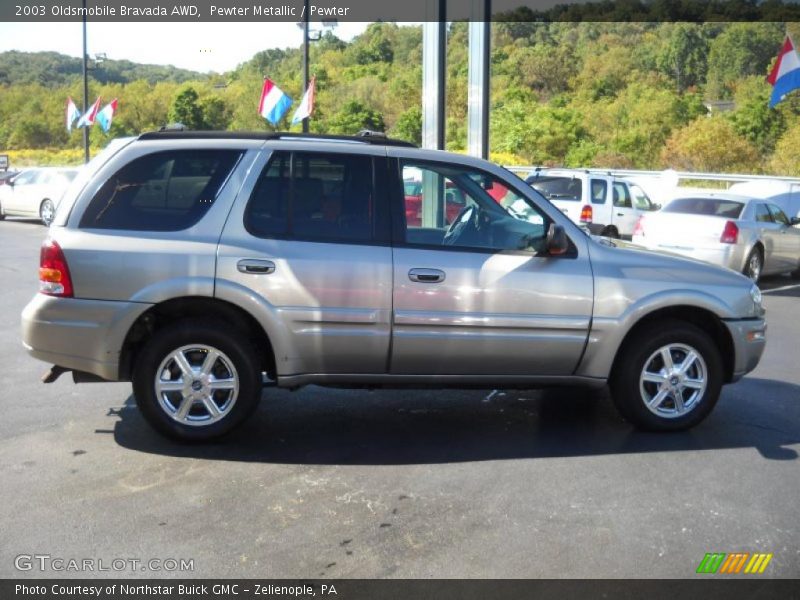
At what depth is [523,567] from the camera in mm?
4113

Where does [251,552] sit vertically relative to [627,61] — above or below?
below

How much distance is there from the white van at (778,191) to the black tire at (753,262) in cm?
1007

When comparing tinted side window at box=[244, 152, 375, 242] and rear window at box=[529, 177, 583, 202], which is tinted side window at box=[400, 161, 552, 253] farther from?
rear window at box=[529, 177, 583, 202]

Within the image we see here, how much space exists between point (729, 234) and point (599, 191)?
478 centimetres

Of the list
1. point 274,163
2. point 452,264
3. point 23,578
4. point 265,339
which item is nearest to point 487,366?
point 452,264

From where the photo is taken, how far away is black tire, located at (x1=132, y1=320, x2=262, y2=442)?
5.66 m

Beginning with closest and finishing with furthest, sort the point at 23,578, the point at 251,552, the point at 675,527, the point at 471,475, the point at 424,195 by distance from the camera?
the point at 23,578 → the point at 251,552 → the point at 675,527 → the point at 471,475 → the point at 424,195

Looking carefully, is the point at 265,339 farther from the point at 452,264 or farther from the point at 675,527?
the point at 675,527

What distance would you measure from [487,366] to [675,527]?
1.70 metres

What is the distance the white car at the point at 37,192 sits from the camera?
2355 cm

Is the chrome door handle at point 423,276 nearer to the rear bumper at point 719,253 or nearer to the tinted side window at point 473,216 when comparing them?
the tinted side window at point 473,216

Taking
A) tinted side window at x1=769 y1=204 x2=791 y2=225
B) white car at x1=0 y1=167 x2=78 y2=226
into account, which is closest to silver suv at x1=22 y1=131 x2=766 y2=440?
tinted side window at x1=769 y1=204 x2=791 y2=225

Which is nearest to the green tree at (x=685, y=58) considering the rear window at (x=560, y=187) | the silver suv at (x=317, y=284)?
the rear window at (x=560, y=187)

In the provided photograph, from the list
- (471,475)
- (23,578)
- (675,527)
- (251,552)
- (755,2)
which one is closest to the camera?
(23,578)
